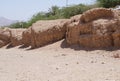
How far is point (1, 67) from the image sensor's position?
10867 mm

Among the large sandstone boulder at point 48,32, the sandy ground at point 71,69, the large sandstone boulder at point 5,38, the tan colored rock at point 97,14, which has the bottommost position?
the large sandstone boulder at point 5,38

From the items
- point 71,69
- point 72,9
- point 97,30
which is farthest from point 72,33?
point 72,9

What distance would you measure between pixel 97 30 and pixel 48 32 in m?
4.08

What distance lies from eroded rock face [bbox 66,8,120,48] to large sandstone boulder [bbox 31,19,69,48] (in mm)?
1505

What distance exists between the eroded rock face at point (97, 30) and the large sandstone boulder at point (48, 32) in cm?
151

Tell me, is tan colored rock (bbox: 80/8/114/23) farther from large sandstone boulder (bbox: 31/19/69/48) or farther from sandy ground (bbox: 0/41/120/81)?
large sandstone boulder (bbox: 31/19/69/48)

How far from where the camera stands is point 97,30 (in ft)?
44.8

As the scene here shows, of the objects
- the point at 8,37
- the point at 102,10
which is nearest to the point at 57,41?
the point at 102,10

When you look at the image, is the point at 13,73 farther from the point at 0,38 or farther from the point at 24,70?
the point at 0,38

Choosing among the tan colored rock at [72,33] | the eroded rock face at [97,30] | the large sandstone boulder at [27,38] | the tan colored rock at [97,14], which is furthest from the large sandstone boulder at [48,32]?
the tan colored rock at [97,14]

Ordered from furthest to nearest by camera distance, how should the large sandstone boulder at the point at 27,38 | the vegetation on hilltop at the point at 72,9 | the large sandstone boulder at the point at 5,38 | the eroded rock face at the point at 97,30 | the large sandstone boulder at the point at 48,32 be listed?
the large sandstone boulder at the point at 5,38, the vegetation on hilltop at the point at 72,9, the large sandstone boulder at the point at 27,38, the large sandstone boulder at the point at 48,32, the eroded rock face at the point at 97,30

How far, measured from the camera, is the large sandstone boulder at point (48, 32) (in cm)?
1681

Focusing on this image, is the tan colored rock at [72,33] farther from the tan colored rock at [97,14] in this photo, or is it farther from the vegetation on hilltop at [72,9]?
the vegetation on hilltop at [72,9]

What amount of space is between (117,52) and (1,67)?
420 centimetres
